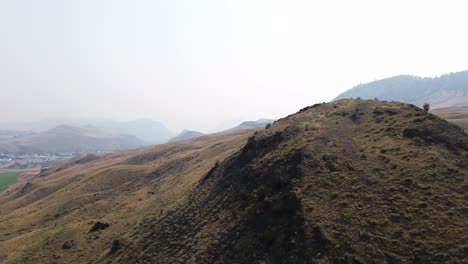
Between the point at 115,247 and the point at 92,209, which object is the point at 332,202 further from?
the point at 92,209

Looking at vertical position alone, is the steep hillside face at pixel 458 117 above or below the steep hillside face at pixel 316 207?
above

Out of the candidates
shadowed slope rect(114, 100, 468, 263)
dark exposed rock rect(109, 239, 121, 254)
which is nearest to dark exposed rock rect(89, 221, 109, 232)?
shadowed slope rect(114, 100, 468, 263)

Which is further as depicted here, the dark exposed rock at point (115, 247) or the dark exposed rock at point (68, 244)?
the dark exposed rock at point (68, 244)

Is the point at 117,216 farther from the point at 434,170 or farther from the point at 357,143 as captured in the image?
the point at 434,170

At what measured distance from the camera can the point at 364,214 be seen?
102 feet

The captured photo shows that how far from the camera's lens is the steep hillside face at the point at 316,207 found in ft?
92.3

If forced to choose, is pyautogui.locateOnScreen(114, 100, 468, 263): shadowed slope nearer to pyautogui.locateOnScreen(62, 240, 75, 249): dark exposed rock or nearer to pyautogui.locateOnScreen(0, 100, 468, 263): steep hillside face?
pyautogui.locateOnScreen(0, 100, 468, 263): steep hillside face

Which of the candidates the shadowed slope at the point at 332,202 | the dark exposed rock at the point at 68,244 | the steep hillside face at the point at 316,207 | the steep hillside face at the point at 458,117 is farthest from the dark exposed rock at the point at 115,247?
the steep hillside face at the point at 458,117

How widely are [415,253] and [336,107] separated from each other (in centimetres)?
4534

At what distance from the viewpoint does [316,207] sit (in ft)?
109

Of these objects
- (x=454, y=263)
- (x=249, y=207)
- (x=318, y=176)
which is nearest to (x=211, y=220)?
(x=249, y=207)

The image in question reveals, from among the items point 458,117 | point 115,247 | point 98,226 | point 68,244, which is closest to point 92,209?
point 98,226

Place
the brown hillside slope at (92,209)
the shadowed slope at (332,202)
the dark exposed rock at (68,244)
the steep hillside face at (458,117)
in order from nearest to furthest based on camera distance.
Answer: the shadowed slope at (332,202), the brown hillside slope at (92,209), the dark exposed rock at (68,244), the steep hillside face at (458,117)

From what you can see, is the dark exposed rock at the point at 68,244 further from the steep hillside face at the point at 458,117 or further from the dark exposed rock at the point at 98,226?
the steep hillside face at the point at 458,117
